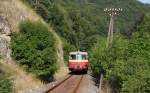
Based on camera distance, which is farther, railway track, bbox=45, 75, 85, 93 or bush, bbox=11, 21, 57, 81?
bush, bbox=11, 21, 57, 81

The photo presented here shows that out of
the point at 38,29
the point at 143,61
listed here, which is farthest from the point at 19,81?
the point at 143,61

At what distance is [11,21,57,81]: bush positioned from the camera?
1577 inches

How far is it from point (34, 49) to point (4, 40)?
3.05 meters

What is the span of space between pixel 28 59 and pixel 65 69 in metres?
25.1

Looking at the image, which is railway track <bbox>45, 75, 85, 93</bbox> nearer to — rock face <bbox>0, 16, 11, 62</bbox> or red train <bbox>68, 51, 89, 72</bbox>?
rock face <bbox>0, 16, 11, 62</bbox>

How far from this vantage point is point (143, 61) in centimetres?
2394

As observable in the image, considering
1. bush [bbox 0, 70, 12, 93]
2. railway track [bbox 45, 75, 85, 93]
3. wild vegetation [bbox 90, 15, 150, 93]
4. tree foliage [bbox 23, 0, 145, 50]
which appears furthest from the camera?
tree foliage [bbox 23, 0, 145, 50]

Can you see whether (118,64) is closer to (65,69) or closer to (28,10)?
(28,10)

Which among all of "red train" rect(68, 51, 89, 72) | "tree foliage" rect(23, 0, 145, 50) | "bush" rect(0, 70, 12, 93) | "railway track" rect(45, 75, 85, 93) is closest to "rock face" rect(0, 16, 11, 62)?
"railway track" rect(45, 75, 85, 93)

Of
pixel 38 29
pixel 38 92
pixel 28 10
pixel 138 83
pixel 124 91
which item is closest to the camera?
pixel 138 83

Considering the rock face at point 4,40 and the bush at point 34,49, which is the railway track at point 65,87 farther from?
the rock face at point 4,40

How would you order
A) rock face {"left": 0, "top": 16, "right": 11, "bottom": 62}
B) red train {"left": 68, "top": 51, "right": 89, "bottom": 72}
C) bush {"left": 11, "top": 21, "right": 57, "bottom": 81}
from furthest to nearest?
red train {"left": 68, "top": 51, "right": 89, "bottom": 72}
bush {"left": 11, "top": 21, "right": 57, "bottom": 81}
rock face {"left": 0, "top": 16, "right": 11, "bottom": 62}

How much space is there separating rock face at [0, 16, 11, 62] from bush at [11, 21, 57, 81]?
561mm

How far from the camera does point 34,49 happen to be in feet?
133
